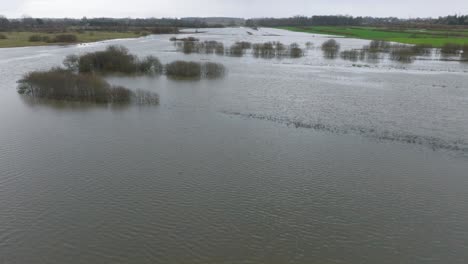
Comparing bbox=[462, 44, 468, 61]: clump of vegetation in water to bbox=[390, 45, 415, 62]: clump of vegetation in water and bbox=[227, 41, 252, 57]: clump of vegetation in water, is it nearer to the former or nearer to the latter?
bbox=[390, 45, 415, 62]: clump of vegetation in water

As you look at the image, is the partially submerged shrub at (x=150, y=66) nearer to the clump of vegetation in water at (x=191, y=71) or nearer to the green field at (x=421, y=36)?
the clump of vegetation in water at (x=191, y=71)

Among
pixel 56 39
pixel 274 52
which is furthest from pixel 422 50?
pixel 56 39

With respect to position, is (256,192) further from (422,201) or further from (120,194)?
(422,201)

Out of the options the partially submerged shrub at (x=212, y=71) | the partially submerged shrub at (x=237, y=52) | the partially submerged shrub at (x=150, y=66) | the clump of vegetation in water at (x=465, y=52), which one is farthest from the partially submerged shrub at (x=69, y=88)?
the clump of vegetation in water at (x=465, y=52)

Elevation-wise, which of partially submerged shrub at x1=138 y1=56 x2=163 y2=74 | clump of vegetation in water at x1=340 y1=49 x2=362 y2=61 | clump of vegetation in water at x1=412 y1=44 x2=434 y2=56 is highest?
Answer: clump of vegetation in water at x1=412 y1=44 x2=434 y2=56

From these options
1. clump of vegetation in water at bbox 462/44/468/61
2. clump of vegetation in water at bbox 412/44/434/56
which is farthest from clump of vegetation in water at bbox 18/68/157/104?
clump of vegetation in water at bbox 462/44/468/61
